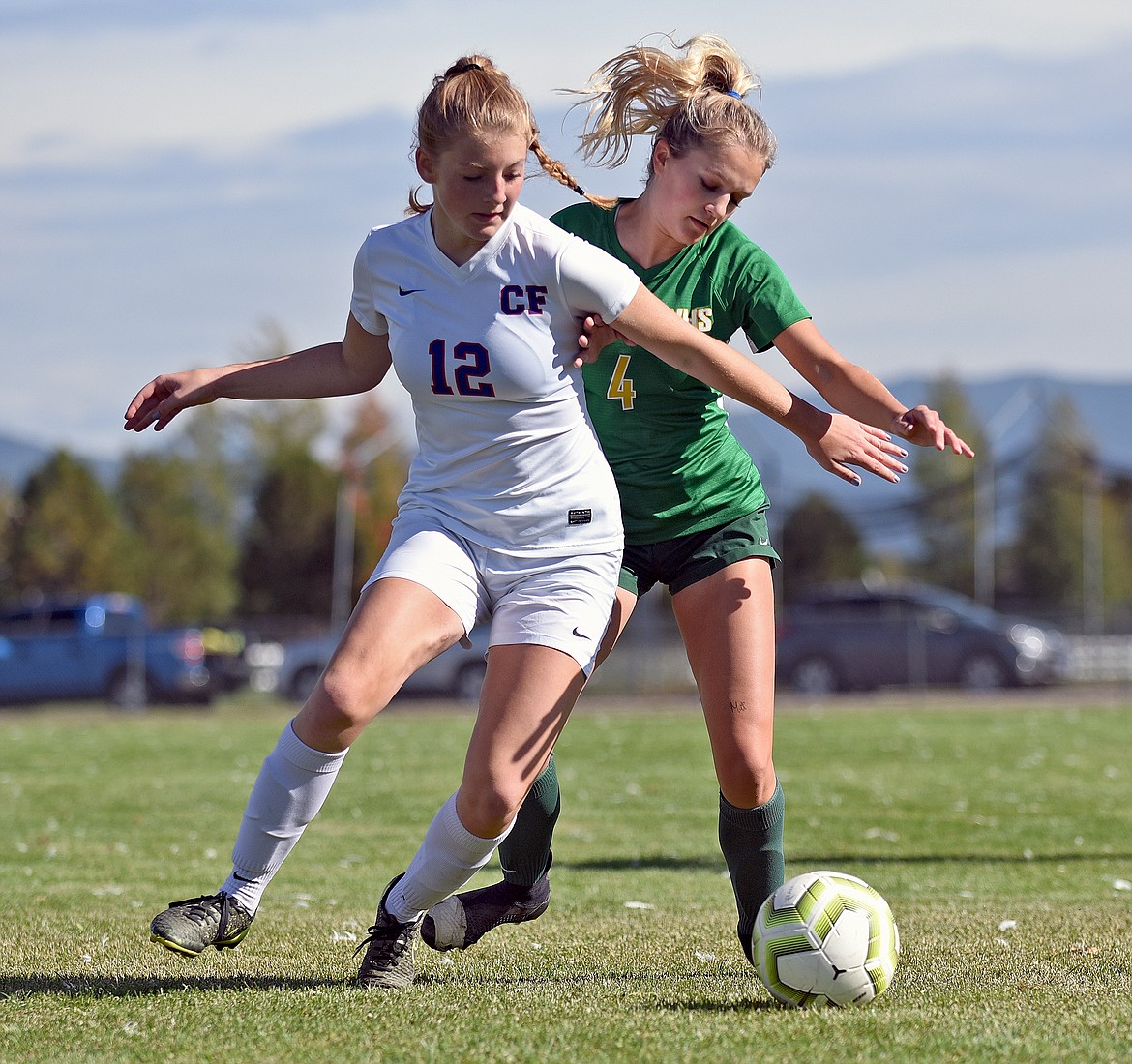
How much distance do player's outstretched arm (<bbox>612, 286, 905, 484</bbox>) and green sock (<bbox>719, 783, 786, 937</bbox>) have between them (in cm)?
106

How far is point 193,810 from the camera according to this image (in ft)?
34.3

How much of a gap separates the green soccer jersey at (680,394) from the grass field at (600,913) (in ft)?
4.50

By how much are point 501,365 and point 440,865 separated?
133 centimetres

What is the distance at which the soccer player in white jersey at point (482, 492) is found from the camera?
391cm

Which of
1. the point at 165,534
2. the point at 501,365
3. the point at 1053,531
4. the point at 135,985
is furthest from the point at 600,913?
the point at 1053,531

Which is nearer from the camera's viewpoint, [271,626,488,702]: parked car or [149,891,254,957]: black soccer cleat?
[149,891,254,957]: black soccer cleat

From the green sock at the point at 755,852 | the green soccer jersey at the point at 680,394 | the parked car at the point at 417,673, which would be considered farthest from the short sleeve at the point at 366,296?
the parked car at the point at 417,673

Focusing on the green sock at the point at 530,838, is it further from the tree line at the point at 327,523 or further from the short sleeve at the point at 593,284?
the tree line at the point at 327,523

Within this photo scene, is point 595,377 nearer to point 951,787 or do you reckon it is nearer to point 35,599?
point 951,787

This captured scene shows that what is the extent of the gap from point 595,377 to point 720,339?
0.38m

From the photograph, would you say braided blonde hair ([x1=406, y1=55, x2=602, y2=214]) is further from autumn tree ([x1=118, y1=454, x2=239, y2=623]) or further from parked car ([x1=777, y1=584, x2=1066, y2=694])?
autumn tree ([x1=118, y1=454, x2=239, y2=623])

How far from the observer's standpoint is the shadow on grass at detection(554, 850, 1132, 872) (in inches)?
307

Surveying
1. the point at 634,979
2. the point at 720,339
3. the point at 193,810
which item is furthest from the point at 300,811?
the point at 193,810

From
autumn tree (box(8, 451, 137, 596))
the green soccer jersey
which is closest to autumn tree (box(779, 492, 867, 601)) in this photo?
autumn tree (box(8, 451, 137, 596))
